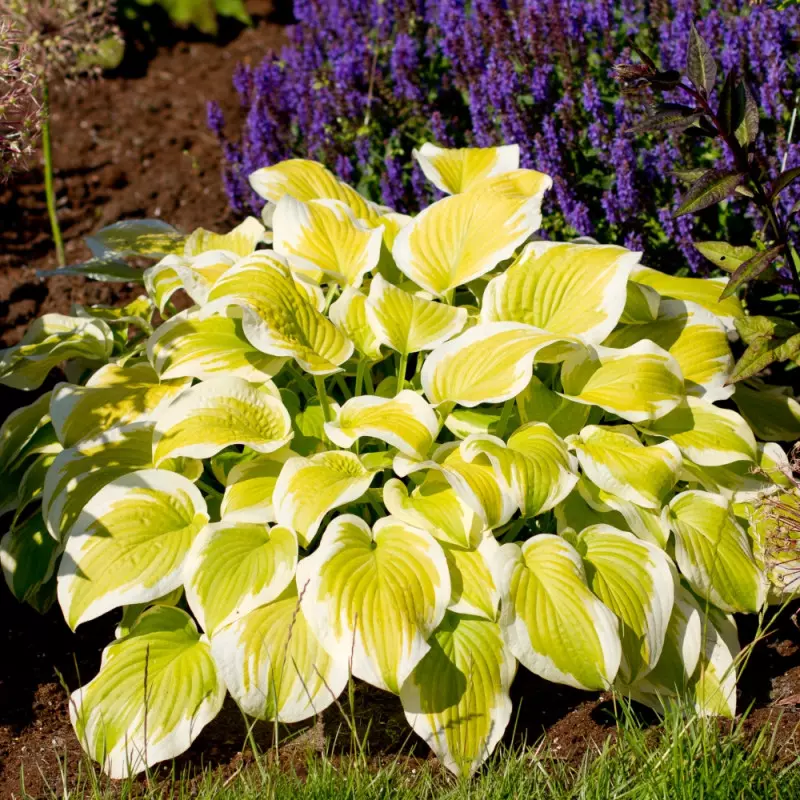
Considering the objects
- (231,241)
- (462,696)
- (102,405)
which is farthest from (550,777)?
(231,241)

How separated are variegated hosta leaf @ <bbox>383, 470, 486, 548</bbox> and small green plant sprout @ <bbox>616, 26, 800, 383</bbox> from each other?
671 mm

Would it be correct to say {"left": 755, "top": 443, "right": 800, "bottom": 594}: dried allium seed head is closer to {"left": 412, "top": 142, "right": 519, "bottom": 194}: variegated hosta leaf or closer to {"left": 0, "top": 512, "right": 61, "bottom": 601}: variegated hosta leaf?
{"left": 412, "top": 142, "right": 519, "bottom": 194}: variegated hosta leaf

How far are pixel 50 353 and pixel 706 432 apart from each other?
5.01ft

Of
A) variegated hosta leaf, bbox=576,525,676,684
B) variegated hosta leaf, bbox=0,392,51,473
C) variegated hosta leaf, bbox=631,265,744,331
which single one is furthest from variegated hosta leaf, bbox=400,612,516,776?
variegated hosta leaf, bbox=0,392,51,473

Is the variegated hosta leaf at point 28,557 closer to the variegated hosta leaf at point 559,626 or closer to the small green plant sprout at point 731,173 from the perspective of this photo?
the variegated hosta leaf at point 559,626

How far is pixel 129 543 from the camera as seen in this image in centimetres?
195

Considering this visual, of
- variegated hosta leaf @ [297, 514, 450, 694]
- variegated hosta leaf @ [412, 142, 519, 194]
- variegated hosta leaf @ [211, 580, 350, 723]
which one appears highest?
variegated hosta leaf @ [412, 142, 519, 194]

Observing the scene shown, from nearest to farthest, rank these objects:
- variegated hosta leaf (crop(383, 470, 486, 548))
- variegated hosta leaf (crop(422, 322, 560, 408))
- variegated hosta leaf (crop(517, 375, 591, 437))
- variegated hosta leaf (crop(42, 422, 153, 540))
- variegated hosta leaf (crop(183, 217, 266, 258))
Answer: variegated hosta leaf (crop(383, 470, 486, 548))
variegated hosta leaf (crop(422, 322, 560, 408))
variegated hosta leaf (crop(42, 422, 153, 540))
variegated hosta leaf (crop(517, 375, 591, 437))
variegated hosta leaf (crop(183, 217, 266, 258))

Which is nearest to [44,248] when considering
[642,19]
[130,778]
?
[642,19]

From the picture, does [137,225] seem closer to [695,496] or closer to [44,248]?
[44,248]

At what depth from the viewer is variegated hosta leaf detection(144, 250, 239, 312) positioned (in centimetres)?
236

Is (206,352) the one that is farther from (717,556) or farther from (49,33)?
(49,33)

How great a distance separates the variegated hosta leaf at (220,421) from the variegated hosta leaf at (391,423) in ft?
0.39

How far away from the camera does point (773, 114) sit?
9.05 feet
